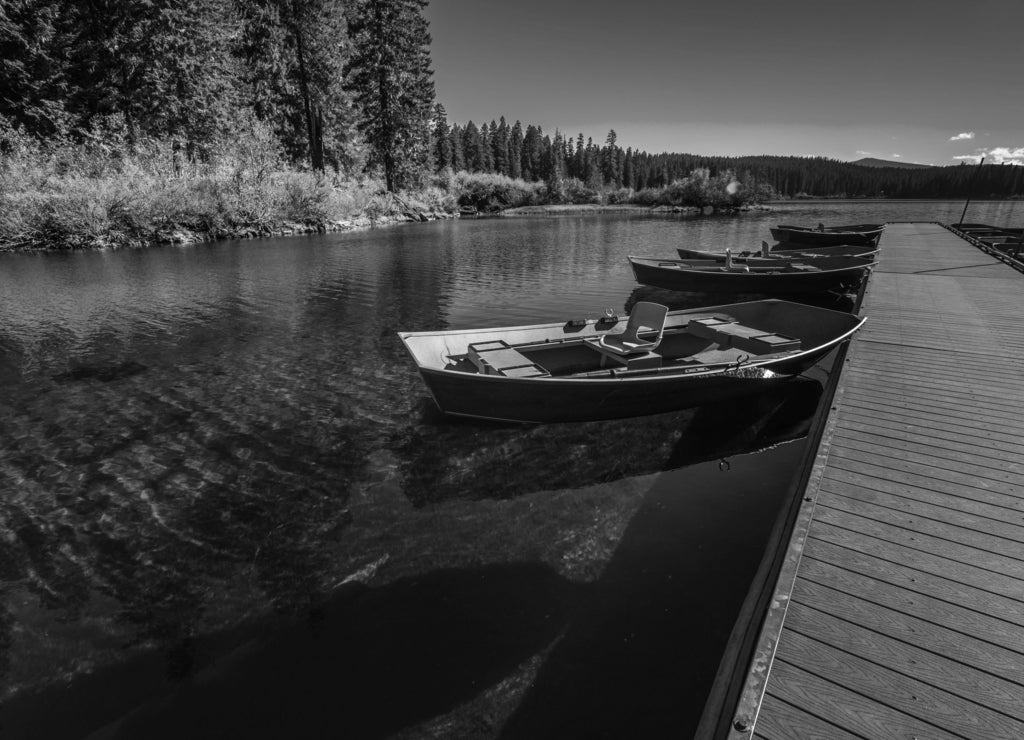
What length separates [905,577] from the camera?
12.7 feet

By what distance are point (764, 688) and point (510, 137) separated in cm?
13769

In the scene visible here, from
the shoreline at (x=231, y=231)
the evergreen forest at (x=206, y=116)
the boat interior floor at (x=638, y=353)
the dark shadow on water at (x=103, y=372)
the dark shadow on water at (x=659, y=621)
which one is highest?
the evergreen forest at (x=206, y=116)

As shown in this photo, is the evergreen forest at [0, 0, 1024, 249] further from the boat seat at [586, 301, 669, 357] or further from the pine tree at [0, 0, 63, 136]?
the boat seat at [586, 301, 669, 357]

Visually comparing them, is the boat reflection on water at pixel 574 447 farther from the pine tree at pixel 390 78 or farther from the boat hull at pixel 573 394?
the pine tree at pixel 390 78

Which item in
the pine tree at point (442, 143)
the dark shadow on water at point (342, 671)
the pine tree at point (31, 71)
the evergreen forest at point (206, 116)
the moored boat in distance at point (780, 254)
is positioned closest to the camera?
the dark shadow on water at point (342, 671)

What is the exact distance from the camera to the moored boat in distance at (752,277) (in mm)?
17062

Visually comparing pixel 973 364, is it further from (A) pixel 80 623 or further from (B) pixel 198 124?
(B) pixel 198 124

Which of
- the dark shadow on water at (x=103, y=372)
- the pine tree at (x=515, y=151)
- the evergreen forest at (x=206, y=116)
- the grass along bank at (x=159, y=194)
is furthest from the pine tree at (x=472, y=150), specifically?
the dark shadow on water at (x=103, y=372)

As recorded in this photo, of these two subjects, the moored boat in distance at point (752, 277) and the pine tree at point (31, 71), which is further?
the pine tree at point (31, 71)

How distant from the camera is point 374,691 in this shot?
4.33 meters

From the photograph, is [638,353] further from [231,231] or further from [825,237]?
[231,231]

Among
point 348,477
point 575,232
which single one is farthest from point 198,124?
point 348,477

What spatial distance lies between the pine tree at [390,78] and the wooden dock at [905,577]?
5629 centimetres

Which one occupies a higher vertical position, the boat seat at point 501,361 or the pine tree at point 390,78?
the pine tree at point 390,78
